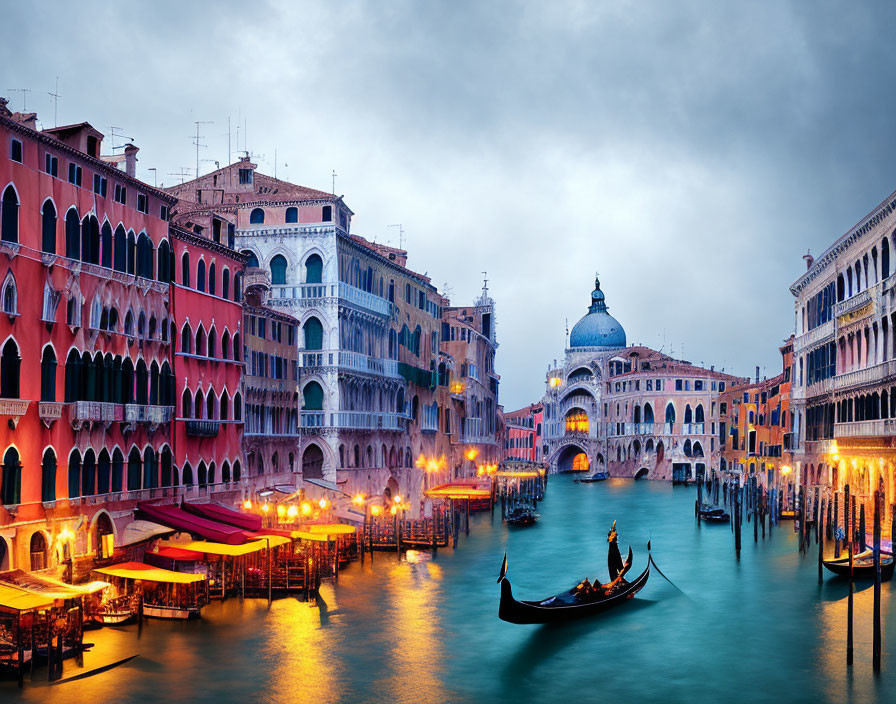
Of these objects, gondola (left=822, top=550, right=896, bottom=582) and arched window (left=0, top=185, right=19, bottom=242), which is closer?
arched window (left=0, top=185, right=19, bottom=242)

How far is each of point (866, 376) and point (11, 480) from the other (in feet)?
85.4

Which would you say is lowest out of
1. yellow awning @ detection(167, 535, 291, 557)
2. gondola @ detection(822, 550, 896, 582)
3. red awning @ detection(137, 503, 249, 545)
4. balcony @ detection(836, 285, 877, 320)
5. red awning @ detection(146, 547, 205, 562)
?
gondola @ detection(822, 550, 896, 582)

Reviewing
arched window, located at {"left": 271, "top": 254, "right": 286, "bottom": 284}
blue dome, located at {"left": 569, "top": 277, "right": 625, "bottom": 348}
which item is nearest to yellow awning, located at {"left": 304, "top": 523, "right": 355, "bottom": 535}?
arched window, located at {"left": 271, "top": 254, "right": 286, "bottom": 284}

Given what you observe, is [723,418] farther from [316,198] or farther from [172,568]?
[172,568]

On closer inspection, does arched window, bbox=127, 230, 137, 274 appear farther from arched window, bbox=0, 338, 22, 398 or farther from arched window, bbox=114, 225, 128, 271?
arched window, bbox=0, 338, 22, 398

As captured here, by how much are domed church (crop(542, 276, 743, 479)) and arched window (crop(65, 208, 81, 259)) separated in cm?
6331

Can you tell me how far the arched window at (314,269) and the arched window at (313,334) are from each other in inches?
52.4

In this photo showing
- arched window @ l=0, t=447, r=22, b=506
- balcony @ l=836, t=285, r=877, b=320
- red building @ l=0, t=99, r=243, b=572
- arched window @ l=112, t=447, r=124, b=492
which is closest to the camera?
arched window @ l=0, t=447, r=22, b=506

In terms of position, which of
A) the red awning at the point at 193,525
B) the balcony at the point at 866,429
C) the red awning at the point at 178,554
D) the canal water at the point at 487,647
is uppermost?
the balcony at the point at 866,429

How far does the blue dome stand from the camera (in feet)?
317

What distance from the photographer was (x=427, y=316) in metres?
52.4

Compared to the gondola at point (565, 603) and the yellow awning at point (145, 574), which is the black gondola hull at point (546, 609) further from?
the yellow awning at point (145, 574)

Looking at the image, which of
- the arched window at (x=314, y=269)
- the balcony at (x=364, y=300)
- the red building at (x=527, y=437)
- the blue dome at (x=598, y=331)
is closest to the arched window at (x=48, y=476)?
the balcony at (x=364, y=300)

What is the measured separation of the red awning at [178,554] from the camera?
25.0 metres
